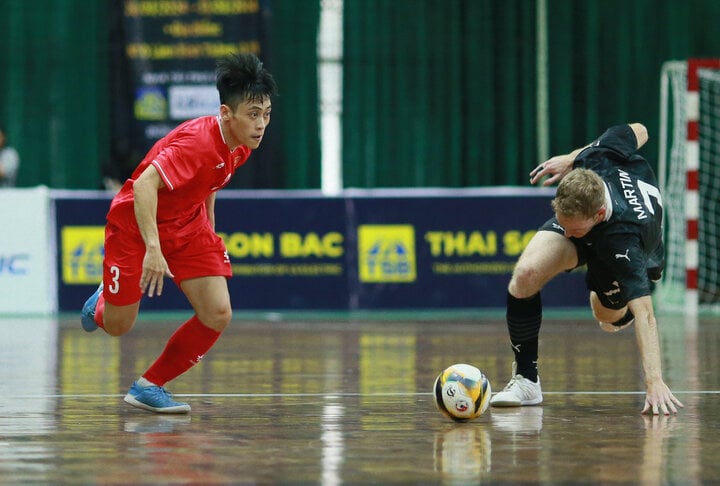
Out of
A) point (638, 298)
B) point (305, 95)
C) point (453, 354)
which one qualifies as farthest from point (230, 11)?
point (638, 298)

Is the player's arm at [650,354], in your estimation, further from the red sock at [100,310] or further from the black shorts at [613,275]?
the red sock at [100,310]

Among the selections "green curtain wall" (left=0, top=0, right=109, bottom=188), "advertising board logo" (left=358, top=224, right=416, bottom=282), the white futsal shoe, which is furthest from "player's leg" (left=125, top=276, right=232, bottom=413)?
"green curtain wall" (left=0, top=0, right=109, bottom=188)

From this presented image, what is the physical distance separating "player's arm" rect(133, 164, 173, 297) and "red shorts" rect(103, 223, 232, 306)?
0.34 m

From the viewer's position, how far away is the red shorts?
193 inches

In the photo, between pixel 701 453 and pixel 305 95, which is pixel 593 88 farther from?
pixel 701 453

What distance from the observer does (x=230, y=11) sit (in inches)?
483

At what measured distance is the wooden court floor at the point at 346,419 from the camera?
3590 mm

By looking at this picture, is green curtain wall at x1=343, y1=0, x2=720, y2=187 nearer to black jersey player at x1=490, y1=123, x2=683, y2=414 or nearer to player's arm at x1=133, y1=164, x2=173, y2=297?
black jersey player at x1=490, y1=123, x2=683, y2=414

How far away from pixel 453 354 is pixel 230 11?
6.23m

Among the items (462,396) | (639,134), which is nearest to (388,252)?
(639,134)

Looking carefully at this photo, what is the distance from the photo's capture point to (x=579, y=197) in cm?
453

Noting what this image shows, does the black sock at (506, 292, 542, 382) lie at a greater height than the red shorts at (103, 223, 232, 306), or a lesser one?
lesser

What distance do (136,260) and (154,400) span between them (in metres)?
0.59

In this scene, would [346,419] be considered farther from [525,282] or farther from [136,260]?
[136,260]
